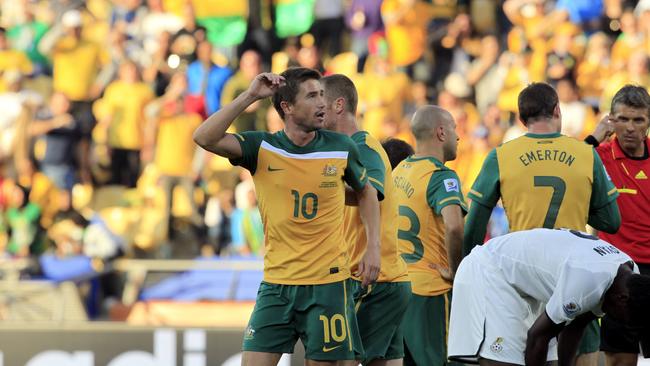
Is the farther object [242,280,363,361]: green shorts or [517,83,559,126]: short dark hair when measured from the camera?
[517,83,559,126]: short dark hair

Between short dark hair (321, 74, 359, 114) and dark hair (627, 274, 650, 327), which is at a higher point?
short dark hair (321, 74, 359, 114)

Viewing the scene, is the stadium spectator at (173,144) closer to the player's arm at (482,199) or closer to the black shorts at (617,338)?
the black shorts at (617,338)

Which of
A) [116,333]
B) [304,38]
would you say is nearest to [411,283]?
[116,333]

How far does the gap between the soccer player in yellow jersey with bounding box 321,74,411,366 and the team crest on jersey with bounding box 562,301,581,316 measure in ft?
6.35

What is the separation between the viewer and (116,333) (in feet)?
33.4

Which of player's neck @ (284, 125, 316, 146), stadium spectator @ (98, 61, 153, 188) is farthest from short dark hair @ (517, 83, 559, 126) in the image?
stadium spectator @ (98, 61, 153, 188)

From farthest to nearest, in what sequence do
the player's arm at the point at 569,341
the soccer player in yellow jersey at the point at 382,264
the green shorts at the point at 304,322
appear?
the soccer player in yellow jersey at the point at 382,264, the green shorts at the point at 304,322, the player's arm at the point at 569,341

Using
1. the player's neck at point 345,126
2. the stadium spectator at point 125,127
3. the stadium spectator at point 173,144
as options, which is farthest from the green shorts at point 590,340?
the stadium spectator at point 125,127

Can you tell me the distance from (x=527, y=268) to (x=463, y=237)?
1.49 metres

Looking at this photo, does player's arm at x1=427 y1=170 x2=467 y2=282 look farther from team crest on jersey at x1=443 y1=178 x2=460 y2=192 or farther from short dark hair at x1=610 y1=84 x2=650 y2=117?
short dark hair at x1=610 y1=84 x2=650 y2=117

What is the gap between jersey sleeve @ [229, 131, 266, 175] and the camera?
554 cm

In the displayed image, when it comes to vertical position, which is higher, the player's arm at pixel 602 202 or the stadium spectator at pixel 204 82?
the stadium spectator at pixel 204 82

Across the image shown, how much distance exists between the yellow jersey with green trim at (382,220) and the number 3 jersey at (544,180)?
0.58 m

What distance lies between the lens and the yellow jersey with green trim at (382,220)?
241 inches
